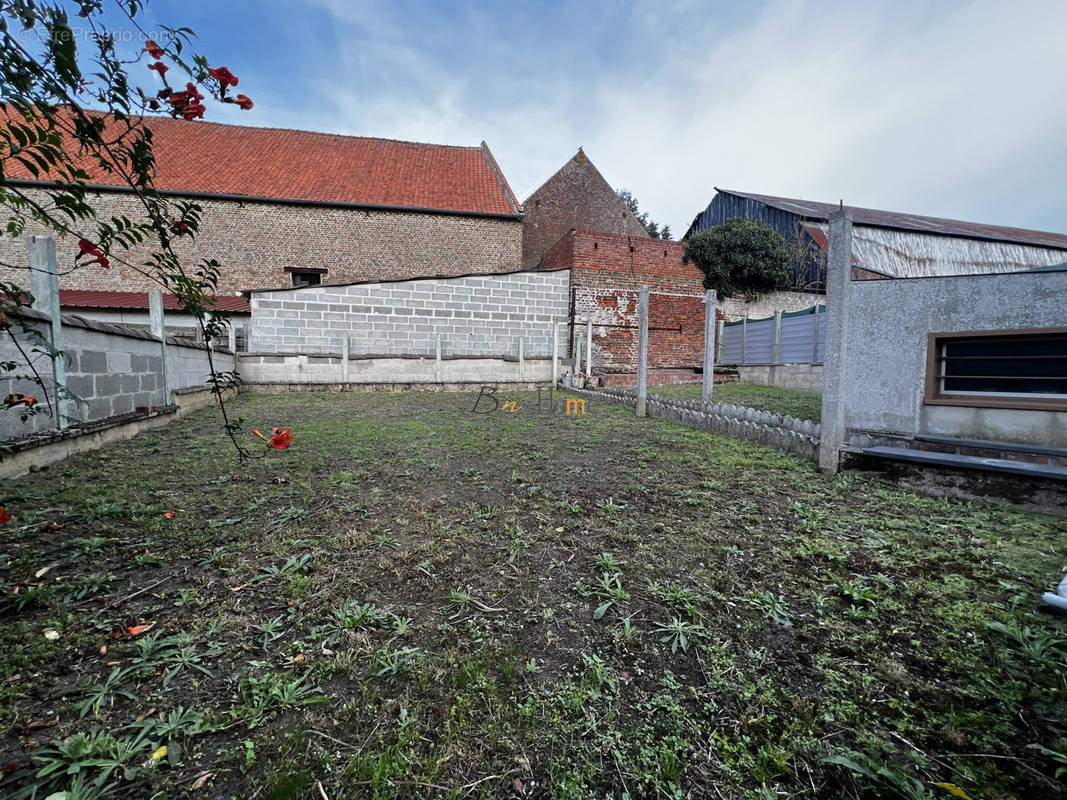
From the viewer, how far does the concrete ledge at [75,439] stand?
2916 mm

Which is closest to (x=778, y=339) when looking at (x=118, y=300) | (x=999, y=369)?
(x=999, y=369)

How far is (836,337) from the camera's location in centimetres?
347

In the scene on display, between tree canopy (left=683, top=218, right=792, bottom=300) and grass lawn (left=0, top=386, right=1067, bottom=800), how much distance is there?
42.8ft

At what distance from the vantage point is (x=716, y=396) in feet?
30.1

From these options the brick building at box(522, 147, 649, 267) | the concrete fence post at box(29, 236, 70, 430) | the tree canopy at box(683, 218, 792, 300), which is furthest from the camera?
the brick building at box(522, 147, 649, 267)

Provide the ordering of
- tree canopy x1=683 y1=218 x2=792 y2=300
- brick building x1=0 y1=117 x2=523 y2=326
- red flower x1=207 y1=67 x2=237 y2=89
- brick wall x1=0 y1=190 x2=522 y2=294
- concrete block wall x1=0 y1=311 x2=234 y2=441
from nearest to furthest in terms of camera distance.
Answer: red flower x1=207 y1=67 x2=237 y2=89, concrete block wall x1=0 y1=311 x2=234 y2=441, tree canopy x1=683 y1=218 x2=792 y2=300, brick wall x1=0 y1=190 x2=522 y2=294, brick building x1=0 y1=117 x2=523 y2=326

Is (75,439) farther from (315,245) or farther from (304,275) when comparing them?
(304,275)

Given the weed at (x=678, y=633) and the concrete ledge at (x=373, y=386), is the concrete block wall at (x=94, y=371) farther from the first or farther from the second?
the concrete ledge at (x=373, y=386)

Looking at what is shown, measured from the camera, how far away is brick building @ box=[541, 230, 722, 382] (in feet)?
43.2

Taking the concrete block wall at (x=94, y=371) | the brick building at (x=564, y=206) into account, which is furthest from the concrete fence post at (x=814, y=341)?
the brick building at (x=564, y=206)

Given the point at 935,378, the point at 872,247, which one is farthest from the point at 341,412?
the point at 872,247

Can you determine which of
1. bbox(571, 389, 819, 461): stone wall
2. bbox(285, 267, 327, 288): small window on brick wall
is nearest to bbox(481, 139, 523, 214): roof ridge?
bbox(285, 267, 327, 288): small window on brick wall

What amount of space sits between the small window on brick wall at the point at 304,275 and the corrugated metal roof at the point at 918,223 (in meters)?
17.5

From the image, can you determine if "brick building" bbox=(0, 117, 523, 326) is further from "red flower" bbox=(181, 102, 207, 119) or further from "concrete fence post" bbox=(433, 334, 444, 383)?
"red flower" bbox=(181, 102, 207, 119)
